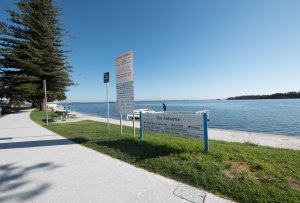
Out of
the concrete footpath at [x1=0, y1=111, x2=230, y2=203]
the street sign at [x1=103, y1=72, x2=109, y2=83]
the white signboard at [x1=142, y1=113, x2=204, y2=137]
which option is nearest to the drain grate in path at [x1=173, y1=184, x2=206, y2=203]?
the concrete footpath at [x1=0, y1=111, x2=230, y2=203]

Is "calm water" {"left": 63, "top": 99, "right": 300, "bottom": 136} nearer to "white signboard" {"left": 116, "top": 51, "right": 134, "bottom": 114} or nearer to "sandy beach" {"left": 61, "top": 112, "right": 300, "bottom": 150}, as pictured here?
"sandy beach" {"left": 61, "top": 112, "right": 300, "bottom": 150}

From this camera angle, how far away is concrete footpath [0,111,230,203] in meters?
3.41

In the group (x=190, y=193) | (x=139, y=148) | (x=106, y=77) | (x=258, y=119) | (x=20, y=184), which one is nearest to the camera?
(x=190, y=193)

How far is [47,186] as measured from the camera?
387 cm

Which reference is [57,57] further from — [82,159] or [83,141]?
[82,159]

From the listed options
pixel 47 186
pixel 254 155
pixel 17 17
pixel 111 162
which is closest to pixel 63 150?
pixel 111 162

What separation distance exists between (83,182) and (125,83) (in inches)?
199

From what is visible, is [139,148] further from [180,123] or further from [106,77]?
[106,77]

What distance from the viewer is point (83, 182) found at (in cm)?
406

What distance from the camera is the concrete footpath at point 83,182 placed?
11.2ft

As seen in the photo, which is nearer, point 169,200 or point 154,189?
point 169,200

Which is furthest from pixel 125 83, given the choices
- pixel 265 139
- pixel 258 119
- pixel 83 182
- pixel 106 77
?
pixel 258 119

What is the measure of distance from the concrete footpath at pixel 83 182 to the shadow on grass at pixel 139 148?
683mm

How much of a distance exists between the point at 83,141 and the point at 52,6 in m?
28.5
